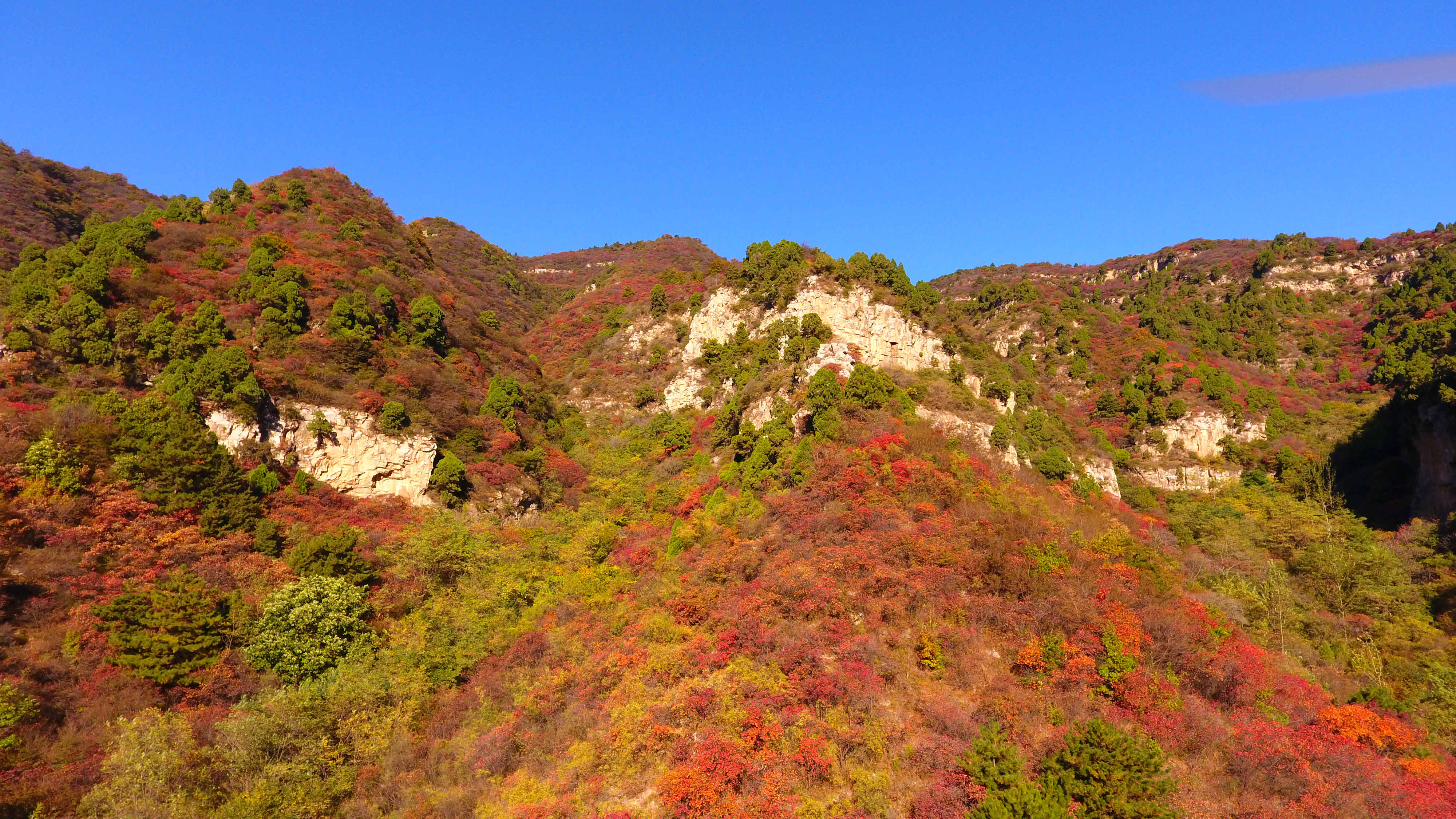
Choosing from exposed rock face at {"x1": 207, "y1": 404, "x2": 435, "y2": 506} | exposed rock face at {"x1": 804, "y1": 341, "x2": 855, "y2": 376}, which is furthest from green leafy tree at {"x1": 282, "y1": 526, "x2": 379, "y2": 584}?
exposed rock face at {"x1": 804, "y1": 341, "x2": 855, "y2": 376}

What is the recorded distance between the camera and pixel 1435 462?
3791 cm

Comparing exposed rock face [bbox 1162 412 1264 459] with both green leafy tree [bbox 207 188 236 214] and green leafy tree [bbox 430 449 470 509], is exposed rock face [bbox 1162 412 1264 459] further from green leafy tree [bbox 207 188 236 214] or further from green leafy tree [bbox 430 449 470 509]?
green leafy tree [bbox 207 188 236 214]

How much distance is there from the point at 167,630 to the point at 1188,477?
73394 millimetres

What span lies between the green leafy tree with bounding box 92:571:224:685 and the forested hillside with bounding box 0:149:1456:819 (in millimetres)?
122

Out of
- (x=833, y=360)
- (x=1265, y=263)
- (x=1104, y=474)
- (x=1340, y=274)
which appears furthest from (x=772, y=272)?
(x=1340, y=274)

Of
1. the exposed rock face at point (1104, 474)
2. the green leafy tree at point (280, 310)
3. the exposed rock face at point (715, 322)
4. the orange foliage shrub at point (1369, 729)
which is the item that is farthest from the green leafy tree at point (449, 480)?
the exposed rock face at point (1104, 474)

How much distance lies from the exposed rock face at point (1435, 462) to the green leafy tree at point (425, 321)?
2752 inches

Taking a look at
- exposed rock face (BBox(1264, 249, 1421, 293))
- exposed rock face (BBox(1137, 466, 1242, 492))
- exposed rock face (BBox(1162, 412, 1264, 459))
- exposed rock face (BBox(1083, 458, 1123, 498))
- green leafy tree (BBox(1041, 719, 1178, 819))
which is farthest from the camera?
exposed rock face (BBox(1264, 249, 1421, 293))

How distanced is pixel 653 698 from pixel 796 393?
22.6 meters

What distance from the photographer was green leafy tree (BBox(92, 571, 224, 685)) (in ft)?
71.6

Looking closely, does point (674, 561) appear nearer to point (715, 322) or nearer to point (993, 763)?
point (993, 763)

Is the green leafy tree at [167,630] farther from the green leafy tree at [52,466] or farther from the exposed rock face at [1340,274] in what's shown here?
the exposed rock face at [1340,274]

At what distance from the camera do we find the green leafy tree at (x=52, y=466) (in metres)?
24.7

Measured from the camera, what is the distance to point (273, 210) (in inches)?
2067
